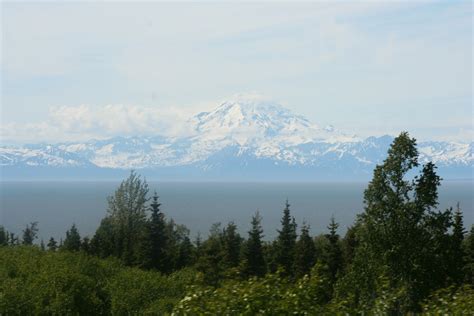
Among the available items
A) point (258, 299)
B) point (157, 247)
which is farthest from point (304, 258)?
point (258, 299)

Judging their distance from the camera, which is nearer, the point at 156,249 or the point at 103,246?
the point at 156,249

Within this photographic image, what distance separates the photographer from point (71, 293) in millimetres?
40094

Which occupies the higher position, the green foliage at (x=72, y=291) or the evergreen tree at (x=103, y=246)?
the green foliage at (x=72, y=291)

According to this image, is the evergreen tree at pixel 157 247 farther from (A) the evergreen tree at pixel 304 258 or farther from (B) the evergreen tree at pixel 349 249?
(B) the evergreen tree at pixel 349 249

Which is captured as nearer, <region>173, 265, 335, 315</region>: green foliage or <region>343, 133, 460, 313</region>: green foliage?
<region>173, 265, 335, 315</region>: green foliage

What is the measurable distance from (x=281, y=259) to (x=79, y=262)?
32.3 m

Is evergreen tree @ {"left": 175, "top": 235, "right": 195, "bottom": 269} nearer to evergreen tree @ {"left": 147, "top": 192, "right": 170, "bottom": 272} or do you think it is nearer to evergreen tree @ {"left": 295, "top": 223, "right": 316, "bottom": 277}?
evergreen tree @ {"left": 147, "top": 192, "right": 170, "bottom": 272}

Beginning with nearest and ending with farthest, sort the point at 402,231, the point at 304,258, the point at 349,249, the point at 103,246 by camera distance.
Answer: the point at 402,231 < the point at 349,249 < the point at 304,258 < the point at 103,246

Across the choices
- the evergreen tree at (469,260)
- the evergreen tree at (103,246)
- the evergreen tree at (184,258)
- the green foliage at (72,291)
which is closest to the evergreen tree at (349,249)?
the evergreen tree at (469,260)

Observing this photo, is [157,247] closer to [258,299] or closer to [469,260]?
[469,260]

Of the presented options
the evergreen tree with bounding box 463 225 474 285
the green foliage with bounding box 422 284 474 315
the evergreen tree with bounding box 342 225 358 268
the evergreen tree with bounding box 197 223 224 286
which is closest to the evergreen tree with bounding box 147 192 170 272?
the evergreen tree with bounding box 197 223 224 286

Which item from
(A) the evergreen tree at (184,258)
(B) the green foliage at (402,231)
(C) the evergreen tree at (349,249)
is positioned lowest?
(A) the evergreen tree at (184,258)

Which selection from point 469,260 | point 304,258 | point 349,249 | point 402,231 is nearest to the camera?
point 402,231

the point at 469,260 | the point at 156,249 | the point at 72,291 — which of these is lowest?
the point at 156,249
